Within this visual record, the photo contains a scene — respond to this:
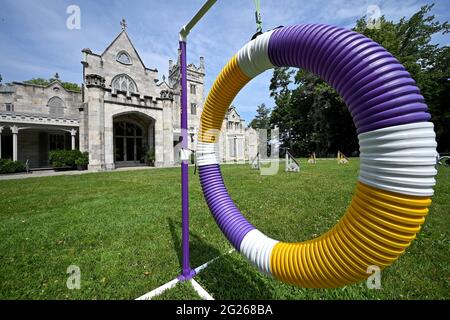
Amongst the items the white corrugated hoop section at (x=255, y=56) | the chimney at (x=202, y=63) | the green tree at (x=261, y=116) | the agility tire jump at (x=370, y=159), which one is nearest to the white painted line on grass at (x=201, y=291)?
the agility tire jump at (x=370, y=159)

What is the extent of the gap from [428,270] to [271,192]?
4.97 meters

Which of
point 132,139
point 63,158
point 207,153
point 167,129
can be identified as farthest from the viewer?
point 132,139

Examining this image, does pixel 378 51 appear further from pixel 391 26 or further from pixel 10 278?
pixel 391 26

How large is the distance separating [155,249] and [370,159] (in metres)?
3.36

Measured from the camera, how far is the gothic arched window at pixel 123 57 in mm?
21406

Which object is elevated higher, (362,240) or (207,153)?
(207,153)

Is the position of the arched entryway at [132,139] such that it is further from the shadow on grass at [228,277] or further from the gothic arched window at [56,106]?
the shadow on grass at [228,277]

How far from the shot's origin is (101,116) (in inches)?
677

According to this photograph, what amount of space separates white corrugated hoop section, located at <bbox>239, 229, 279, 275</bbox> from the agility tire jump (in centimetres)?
9

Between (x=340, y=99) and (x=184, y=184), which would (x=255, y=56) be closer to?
(x=184, y=184)

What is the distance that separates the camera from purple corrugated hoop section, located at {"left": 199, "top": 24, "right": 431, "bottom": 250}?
117 centimetres

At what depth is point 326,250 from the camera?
1.43 meters

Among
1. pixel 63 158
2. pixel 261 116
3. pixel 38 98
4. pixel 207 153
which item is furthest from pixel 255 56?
pixel 261 116

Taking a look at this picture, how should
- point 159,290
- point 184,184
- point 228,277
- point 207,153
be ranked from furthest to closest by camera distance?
point 184,184 < point 228,277 < point 207,153 < point 159,290
